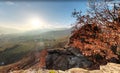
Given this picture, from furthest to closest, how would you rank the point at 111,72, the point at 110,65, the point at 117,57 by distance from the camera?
the point at 117,57
the point at 110,65
the point at 111,72

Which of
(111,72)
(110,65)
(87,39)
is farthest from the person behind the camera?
(87,39)

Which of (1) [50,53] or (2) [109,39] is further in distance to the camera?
(1) [50,53]

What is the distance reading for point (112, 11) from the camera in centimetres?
2822

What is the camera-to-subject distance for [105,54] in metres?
27.0

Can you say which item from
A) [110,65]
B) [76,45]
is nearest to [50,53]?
[76,45]

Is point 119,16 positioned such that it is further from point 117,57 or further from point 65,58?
point 65,58

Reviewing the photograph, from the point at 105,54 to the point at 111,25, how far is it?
4.63 metres

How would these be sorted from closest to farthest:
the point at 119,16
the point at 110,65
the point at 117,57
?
the point at 110,65, the point at 117,57, the point at 119,16

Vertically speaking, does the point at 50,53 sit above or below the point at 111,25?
below

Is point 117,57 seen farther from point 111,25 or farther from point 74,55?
point 74,55

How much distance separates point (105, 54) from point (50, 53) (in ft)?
45.8

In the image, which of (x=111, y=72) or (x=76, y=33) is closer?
(x=111, y=72)

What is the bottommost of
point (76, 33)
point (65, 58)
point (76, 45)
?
point (65, 58)

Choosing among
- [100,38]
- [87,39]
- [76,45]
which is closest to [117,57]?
[100,38]
